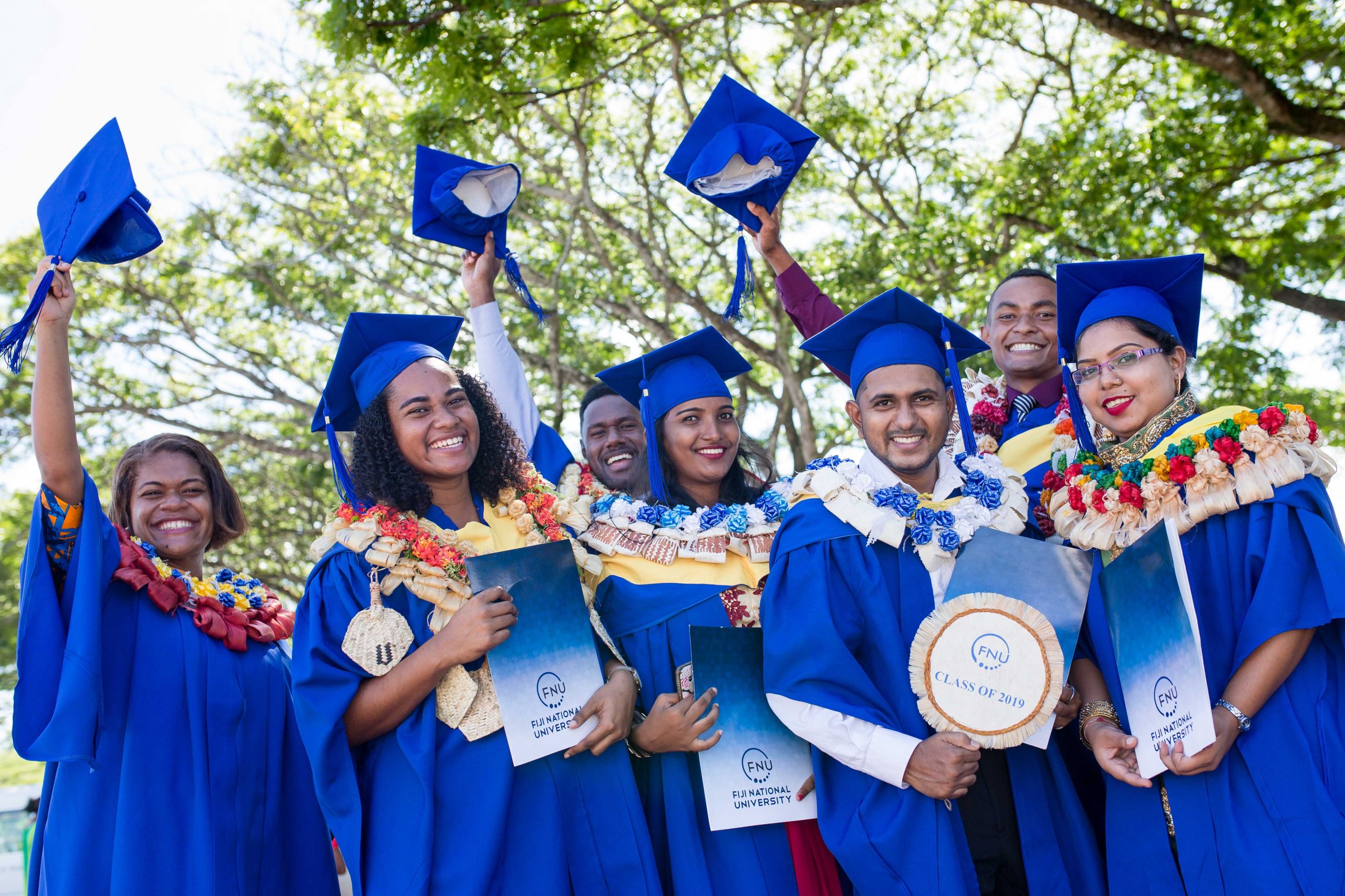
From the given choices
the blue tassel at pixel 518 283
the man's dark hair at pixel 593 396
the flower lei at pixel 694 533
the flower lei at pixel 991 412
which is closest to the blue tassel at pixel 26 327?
the blue tassel at pixel 518 283

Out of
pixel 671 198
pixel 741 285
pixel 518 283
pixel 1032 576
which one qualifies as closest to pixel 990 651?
pixel 1032 576

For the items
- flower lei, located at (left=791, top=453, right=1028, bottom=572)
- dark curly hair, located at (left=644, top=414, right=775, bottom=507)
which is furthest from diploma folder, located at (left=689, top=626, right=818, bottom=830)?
dark curly hair, located at (left=644, top=414, right=775, bottom=507)

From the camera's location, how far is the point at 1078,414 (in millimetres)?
3457

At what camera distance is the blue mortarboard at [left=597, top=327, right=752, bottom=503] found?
395 cm

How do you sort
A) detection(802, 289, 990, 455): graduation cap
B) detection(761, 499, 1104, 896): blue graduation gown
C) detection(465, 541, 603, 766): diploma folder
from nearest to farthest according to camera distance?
detection(761, 499, 1104, 896): blue graduation gown < detection(465, 541, 603, 766): diploma folder < detection(802, 289, 990, 455): graduation cap

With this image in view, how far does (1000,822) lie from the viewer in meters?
3.11

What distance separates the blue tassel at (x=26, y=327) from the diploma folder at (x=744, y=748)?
83.4 inches

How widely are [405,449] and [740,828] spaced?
1536 millimetres

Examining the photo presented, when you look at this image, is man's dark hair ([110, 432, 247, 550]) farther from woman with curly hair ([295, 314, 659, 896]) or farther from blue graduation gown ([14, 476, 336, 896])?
woman with curly hair ([295, 314, 659, 896])

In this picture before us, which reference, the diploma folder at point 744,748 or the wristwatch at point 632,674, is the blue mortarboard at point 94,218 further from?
the diploma folder at point 744,748

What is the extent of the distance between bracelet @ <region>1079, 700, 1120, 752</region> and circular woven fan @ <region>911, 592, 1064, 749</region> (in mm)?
267

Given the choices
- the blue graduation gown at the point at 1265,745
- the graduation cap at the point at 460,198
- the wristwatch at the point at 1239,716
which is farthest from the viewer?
the graduation cap at the point at 460,198

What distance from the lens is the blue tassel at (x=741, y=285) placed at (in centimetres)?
438

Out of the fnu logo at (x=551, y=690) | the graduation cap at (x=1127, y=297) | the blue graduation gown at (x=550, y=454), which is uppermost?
the blue graduation gown at (x=550, y=454)
